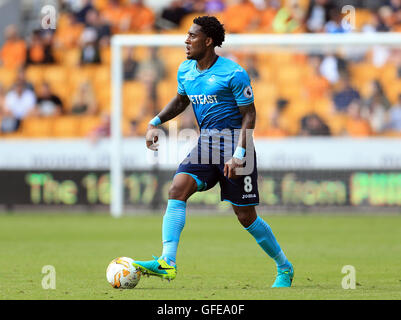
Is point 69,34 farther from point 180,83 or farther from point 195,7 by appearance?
point 180,83

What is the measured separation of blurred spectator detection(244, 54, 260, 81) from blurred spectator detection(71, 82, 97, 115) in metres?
3.29

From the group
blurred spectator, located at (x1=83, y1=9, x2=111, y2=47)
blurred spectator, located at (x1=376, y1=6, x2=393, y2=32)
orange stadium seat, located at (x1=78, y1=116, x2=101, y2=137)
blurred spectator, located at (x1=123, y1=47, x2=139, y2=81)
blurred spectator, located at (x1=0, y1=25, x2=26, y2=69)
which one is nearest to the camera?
blurred spectator, located at (x1=123, y1=47, x2=139, y2=81)

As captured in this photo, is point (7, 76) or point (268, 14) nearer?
point (268, 14)

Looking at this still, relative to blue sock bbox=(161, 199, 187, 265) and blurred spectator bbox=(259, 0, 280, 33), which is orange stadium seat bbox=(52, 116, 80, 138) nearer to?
blurred spectator bbox=(259, 0, 280, 33)

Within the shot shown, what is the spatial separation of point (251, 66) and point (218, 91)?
10.2 m

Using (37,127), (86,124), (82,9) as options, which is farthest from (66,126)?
(82,9)

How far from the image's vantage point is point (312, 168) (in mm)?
17094

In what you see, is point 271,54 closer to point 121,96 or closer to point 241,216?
point 121,96

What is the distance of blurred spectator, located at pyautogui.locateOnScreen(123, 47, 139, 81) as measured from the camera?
711 inches

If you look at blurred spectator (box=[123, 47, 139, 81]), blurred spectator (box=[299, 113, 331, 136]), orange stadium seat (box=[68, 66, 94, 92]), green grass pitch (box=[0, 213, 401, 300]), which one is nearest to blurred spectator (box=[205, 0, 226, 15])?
blurred spectator (box=[123, 47, 139, 81])

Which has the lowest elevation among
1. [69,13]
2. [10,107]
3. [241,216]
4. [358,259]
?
[358,259]

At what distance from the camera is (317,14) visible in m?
19.0
